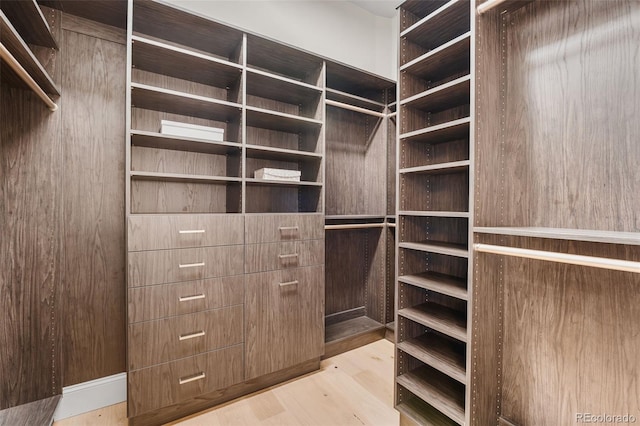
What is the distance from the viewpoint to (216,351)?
1688 millimetres

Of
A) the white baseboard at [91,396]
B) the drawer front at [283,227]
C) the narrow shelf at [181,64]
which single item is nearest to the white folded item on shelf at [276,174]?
the drawer front at [283,227]

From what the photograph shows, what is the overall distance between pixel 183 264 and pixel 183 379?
0.63m

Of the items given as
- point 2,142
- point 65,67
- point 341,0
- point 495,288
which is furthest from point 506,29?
point 2,142

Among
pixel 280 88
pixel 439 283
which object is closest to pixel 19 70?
pixel 280 88

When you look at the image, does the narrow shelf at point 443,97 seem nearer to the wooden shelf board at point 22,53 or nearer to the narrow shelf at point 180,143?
the narrow shelf at point 180,143

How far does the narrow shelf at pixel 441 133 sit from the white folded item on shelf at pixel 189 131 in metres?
1.11

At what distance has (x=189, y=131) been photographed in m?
1.69

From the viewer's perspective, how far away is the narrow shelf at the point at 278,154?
73.6 inches

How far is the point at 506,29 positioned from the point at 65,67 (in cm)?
239

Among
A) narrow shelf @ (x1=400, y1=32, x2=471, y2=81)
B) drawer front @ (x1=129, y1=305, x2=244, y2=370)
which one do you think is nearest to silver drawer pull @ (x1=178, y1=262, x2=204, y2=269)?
drawer front @ (x1=129, y1=305, x2=244, y2=370)

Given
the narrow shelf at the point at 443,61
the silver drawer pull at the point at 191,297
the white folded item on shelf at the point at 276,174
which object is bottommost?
the silver drawer pull at the point at 191,297

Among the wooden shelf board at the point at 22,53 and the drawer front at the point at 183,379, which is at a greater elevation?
the wooden shelf board at the point at 22,53

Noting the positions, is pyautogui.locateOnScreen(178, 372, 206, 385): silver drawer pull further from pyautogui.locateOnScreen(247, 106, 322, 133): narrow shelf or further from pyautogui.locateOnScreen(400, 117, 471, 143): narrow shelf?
pyautogui.locateOnScreen(400, 117, 471, 143): narrow shelf

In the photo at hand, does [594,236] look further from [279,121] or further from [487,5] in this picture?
[279,121]
